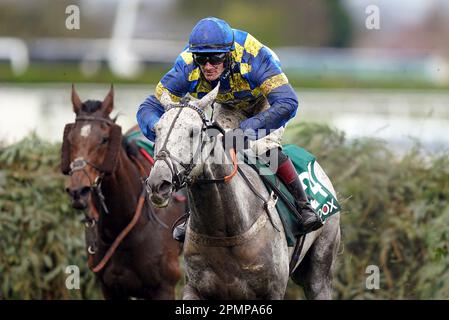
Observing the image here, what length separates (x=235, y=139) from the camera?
21.4 ft

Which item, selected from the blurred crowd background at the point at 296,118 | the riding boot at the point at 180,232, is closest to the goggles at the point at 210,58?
the riding boot at the point at 180,232

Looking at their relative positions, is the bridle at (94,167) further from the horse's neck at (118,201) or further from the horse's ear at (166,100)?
the horse's ear at (166,100)

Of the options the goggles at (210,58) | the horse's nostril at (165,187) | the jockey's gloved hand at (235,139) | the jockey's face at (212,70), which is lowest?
the horse's nostril at (165,187)

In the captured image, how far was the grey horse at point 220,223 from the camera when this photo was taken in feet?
20.1

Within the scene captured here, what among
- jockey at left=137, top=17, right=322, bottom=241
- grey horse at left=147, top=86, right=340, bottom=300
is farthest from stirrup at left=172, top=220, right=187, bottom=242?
grey horse at left=147, top=86, right=340, bottom=300

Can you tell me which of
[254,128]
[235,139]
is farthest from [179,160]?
[254,128]

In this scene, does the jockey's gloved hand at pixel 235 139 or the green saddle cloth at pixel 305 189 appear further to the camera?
the green saddle cloth at pixel 305 189

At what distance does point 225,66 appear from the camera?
6.74 m

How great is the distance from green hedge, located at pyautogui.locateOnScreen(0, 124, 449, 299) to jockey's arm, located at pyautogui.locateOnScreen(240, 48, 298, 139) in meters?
3.23

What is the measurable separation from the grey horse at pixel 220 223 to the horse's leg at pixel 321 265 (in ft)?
2.34

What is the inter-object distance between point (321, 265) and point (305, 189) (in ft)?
1.93

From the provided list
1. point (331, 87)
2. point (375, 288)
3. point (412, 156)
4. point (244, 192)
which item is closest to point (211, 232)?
point (244, 192)

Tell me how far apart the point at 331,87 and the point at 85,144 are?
1791cm

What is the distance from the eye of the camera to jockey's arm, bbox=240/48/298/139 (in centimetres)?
663
